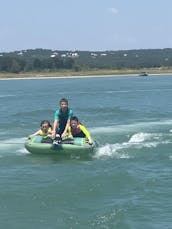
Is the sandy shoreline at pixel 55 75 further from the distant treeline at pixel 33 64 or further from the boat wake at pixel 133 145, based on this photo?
the boat wake at pixel 133 145

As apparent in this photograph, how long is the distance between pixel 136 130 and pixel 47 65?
12792 centimetres

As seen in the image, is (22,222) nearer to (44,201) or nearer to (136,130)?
(44,201)

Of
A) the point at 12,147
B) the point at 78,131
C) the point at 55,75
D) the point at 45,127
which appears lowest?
the point at 55,75

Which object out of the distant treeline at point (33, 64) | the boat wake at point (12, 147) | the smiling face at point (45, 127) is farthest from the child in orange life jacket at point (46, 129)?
the distant treeline at point (33, 64)

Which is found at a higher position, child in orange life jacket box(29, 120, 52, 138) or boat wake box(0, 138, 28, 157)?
child in orange life jacket box(29, 120, 52, 138)

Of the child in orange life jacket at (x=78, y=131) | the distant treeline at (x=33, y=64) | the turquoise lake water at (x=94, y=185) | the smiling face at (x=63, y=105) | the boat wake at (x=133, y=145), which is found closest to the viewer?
the turquoise lake water at (x=94, y=185)

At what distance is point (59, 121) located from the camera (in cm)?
1861

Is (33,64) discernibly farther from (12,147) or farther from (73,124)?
(73,124)

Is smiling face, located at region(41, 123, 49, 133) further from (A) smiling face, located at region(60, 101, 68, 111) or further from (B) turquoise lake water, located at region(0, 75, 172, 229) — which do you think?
(B) turquoise lake water, located at region(0, 75, 172, 229)

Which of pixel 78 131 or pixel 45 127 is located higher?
pixel 45 127

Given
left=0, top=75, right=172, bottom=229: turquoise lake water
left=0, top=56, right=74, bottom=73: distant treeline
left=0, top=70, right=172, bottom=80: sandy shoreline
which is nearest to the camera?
left=0, top=75, right=172, bottom=229: turquoise lake water

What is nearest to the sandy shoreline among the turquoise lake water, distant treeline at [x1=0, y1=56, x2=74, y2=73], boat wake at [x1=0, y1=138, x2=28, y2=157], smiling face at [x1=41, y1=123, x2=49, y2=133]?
distant treeline at [x1=0, y1=56, x2=74, y2=73]

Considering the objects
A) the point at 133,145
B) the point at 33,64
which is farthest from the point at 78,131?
the point at 33,64

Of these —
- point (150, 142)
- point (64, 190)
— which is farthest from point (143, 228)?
point (150, 142)
